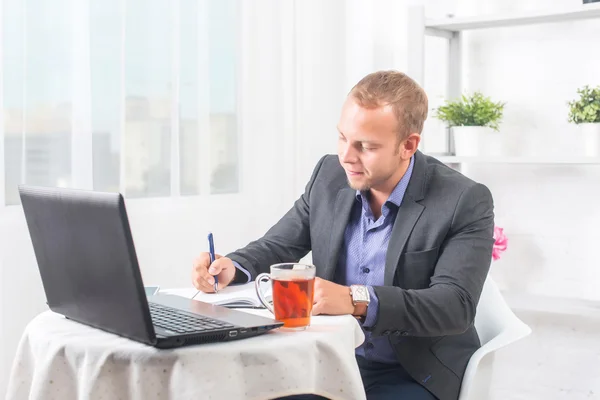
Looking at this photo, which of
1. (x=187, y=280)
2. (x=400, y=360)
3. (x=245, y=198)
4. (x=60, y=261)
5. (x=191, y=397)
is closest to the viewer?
(x=191, y=397)

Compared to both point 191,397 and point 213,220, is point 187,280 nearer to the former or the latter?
point 213,220

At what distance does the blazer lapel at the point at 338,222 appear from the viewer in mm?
1976

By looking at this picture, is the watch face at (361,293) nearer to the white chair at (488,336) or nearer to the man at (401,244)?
the man at (401,244)

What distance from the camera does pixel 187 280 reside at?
2.93m

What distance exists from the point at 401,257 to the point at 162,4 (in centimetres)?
141

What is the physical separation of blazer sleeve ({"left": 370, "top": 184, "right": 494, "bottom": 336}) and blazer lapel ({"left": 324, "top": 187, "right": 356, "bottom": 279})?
255 millimetres

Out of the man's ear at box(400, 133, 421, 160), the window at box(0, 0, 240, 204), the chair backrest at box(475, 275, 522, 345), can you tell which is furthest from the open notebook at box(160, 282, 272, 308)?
the window at box(0, 0, 240, 204)

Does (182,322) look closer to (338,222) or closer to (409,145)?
(338,222)

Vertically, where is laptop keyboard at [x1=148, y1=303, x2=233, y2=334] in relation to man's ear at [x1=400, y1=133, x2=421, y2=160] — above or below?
below

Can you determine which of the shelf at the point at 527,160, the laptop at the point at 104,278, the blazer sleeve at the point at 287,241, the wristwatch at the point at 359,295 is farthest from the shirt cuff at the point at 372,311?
the shelf at the point at 527,160

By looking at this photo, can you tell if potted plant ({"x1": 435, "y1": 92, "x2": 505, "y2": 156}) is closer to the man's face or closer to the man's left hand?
→ the man's face

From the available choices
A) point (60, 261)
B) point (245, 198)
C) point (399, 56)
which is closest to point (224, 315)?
point (60, 261)

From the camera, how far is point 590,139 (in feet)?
8.44

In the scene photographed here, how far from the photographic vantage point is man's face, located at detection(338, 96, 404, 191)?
189 cm
